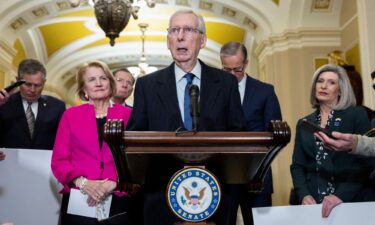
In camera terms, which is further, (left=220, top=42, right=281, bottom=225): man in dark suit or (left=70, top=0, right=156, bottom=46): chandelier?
(left=70, top=0, right=156, bottom=46): chandelier

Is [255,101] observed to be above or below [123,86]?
below

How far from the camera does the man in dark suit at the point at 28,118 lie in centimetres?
342

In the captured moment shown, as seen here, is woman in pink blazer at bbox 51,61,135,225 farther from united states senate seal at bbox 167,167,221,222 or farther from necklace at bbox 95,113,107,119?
united states senate seal at bbox 167,167,221,222

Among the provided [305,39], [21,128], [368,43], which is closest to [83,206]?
[21,128]

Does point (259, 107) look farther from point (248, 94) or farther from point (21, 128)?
point (21, 128)

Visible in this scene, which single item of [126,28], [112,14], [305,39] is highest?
[126,28]

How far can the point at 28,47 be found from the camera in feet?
45.9

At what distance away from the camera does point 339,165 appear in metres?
2.72

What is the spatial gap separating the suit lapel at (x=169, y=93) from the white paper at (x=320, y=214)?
1.91ft

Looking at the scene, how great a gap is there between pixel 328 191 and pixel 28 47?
12.5 metres

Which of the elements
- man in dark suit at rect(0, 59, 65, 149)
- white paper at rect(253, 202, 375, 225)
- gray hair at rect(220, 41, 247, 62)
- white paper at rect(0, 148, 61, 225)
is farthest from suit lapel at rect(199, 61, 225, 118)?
man in dark suit at rect(0, 59, 65, 149)

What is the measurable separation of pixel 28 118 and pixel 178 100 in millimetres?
1826

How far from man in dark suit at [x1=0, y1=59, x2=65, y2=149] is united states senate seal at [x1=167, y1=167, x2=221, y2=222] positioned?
2.02 meters

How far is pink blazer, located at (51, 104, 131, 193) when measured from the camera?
263 centimetres
